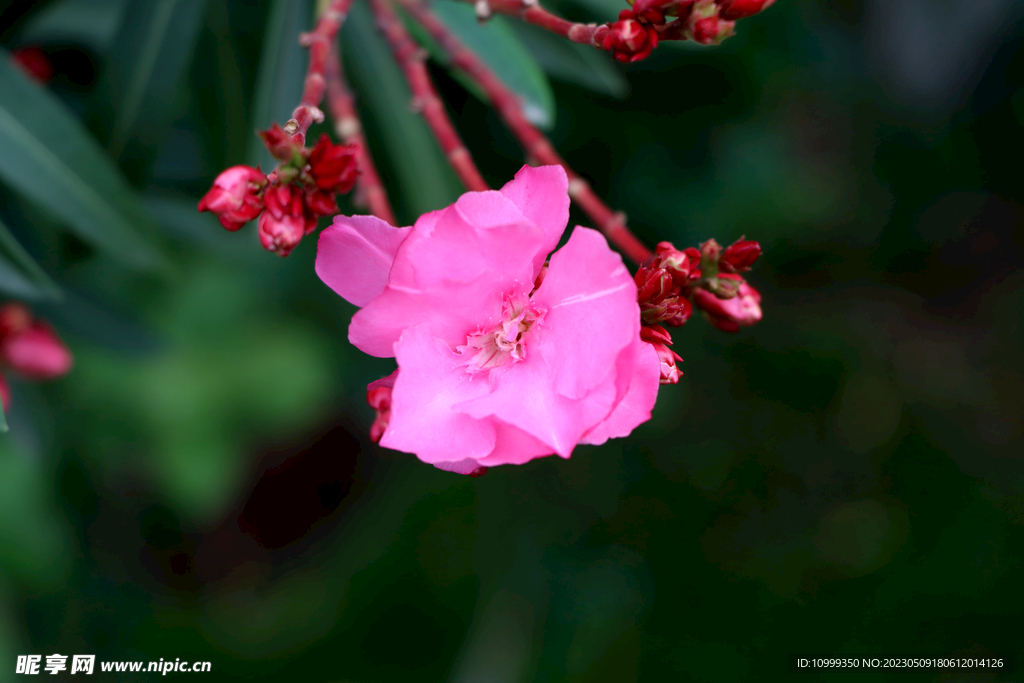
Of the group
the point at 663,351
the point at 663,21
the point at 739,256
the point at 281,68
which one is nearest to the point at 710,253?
the point at 739,256

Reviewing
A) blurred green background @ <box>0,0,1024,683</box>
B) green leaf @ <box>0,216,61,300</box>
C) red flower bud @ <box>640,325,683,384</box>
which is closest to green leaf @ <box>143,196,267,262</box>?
blurred green background @ <box>0,0,1024,683</box>

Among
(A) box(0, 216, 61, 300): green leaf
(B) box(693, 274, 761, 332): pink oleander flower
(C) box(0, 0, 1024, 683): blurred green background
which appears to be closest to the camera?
(B) box(693, 274, 761, 332): pink oleander flower

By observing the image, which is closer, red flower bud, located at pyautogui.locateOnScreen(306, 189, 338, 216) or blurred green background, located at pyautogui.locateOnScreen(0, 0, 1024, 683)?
red flower bud, located at pyautogui.locateOnScreen(306, 189, 338, 216)

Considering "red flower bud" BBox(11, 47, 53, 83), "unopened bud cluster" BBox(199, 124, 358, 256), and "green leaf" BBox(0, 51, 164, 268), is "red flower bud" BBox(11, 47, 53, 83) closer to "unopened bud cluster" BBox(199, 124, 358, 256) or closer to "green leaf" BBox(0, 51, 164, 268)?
"green leaf" BBox(0, 51, 164, 268)

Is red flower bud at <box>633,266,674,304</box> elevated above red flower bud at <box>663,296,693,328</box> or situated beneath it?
elevated above

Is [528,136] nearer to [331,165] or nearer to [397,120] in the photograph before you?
[331,165]

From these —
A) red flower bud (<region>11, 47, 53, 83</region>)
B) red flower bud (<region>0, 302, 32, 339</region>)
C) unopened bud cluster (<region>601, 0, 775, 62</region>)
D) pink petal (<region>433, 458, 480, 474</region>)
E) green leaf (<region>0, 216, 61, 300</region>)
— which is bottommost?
red flower bud (<region>0, 302, 32, 339</region>)

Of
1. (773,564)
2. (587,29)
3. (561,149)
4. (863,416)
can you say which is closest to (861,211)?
(863,416)

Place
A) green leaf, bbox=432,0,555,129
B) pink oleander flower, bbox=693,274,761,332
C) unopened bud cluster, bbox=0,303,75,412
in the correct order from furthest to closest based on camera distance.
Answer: unopened bud cluster, bbox=0,303,75,412
green leaf, bbox=432,0,555,129
pink oleander flower, bbox=693,274,761,332
